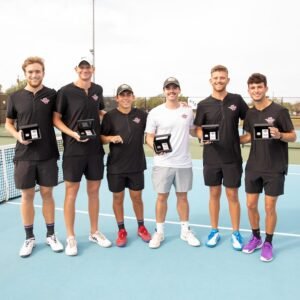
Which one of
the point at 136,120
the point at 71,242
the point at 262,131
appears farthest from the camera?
the point at 136,120

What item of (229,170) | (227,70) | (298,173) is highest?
(227,70)

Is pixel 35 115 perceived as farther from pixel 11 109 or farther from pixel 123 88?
pixel 123 88

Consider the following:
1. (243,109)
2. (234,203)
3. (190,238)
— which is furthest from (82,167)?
(243,109)

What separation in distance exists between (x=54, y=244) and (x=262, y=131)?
236 cm

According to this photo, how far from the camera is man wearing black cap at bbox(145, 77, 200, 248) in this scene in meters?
3.61

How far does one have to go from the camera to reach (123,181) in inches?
149

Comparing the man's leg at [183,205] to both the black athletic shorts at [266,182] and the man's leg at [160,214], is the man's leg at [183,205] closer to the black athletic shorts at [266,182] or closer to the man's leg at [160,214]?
the man's leg at [160,214]

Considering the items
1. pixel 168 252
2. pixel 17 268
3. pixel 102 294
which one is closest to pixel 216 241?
pixel 168 252

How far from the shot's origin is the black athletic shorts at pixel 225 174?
360 centimetres

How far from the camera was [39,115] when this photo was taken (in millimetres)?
3408

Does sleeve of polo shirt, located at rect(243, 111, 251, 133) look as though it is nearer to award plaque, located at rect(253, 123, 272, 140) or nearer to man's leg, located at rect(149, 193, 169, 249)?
award plaque, located at rect(253, 123, 272, 140)

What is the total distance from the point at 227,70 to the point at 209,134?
0.68 metres

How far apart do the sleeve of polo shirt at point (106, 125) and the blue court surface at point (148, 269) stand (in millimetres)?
1232

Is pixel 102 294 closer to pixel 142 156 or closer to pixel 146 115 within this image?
pixel 142 156
